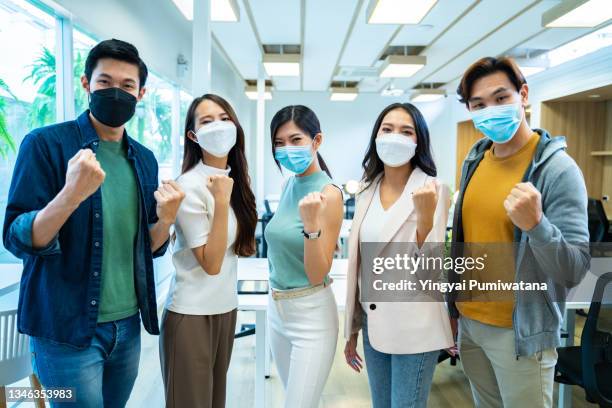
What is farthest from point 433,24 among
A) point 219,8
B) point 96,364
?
point 96,364

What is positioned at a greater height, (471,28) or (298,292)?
(471,28)

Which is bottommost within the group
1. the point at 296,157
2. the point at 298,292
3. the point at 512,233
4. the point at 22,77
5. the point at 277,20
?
the point at 298,292

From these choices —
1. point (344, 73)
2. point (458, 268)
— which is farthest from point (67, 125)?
point (344, 73)

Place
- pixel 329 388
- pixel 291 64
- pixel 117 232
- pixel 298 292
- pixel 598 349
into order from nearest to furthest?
pixel 117 232 < pixel 298 292 < pixel 598 349 < pixel 329 388 < pixel 291 64

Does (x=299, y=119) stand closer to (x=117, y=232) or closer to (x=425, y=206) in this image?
(x=425, y=206)

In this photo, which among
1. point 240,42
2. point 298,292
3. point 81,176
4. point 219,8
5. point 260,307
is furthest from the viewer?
point 240,42

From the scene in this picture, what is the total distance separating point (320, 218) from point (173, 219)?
0.48 m

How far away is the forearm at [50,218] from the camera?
41.3 inches

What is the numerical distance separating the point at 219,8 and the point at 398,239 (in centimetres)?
250

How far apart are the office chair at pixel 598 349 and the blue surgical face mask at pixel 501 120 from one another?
3.09 ft

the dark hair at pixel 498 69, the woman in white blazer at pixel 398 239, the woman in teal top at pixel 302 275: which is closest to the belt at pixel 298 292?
the woman in teal top at pixel 302 275

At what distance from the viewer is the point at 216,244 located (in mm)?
1353

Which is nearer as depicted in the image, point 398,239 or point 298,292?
point 398,239

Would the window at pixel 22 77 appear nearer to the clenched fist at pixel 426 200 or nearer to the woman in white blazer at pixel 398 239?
the woman in white blazer at pixel 398 239
